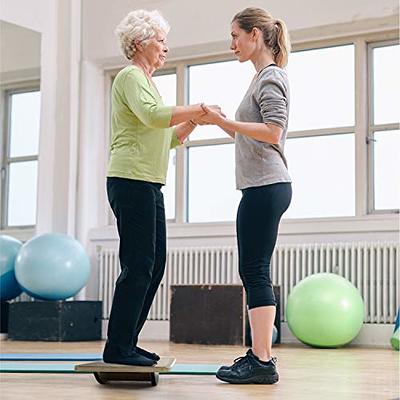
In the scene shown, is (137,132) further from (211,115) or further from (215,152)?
(215,152)

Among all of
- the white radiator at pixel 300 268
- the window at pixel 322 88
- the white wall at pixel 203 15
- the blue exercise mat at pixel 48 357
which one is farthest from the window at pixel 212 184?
the blue exercise mat at pixel 48 357

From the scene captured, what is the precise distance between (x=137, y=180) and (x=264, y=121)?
47 cm

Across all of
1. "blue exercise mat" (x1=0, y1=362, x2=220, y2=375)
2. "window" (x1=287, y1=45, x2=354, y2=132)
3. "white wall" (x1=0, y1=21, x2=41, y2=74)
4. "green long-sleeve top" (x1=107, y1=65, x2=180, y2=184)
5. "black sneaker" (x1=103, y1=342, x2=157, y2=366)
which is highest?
"white wall" (x1=0, y1=21, x2=41, y2=74)

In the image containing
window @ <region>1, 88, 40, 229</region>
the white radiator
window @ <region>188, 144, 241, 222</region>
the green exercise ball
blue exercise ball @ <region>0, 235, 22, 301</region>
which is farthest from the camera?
window @ <region>1, 88, 40, 229</region>

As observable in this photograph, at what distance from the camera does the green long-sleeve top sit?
2734 millimetres

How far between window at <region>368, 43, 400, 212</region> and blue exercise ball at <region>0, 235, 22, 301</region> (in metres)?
2.65

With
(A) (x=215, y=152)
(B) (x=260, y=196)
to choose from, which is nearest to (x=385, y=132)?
(A) (x=215, y=152)

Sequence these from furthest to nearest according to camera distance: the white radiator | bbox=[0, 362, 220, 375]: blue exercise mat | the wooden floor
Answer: the white radiator < bbox=[0, 362, 220, 375]: blue exercise mat < the wooden floor

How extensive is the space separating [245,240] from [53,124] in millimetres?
4343

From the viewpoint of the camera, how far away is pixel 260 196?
281 cm

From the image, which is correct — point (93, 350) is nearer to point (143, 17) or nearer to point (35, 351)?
point (35, 351)

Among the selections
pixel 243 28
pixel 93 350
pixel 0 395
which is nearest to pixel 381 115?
pixel 93 350

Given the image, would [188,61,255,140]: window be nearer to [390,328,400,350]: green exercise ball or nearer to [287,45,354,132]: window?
[287,45,354,132]: window

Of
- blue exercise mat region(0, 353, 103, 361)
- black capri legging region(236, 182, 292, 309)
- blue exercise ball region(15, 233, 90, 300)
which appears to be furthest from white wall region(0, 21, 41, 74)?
black capri legging region(236, 182, 292, 309)
